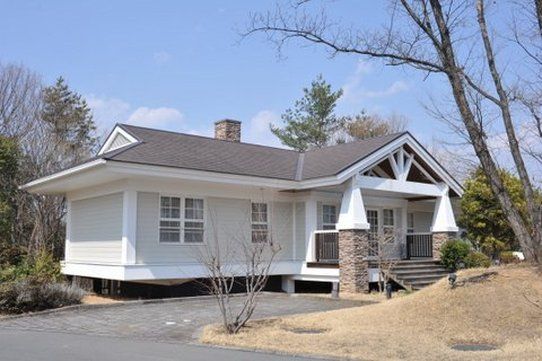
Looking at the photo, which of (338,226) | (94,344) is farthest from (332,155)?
(94,344)

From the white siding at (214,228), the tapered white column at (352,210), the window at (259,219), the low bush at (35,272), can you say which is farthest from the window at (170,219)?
the tapered white column at (352,210)

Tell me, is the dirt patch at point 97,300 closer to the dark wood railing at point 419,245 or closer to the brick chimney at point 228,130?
the brick chimney at point 228,130

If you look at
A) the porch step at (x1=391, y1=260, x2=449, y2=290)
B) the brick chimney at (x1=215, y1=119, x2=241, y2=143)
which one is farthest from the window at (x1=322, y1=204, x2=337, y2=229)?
the brick chimney at (x1=215, y1=119, x2=241, y2=143)

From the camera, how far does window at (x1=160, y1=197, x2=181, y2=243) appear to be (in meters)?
18.9

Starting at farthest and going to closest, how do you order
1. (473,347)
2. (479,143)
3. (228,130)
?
(228,130) < (479,143) < (473,347)

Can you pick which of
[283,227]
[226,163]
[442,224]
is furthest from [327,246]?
[442,224]

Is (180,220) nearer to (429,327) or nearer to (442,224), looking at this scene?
(429,327)

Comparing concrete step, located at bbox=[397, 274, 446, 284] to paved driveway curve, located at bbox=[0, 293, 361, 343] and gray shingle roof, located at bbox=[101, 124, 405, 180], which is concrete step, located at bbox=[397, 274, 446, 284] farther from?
gray shingle roof, located at bbox=[101, 124, 405, 180]

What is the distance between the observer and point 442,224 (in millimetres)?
24062

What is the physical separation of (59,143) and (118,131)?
39.4 feet

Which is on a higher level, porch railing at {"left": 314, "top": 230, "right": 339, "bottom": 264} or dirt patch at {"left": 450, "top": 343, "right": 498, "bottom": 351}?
porch railing at {"left": 314, "top": 230, "right": 339, "bottom": 264}

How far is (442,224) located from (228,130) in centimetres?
1002

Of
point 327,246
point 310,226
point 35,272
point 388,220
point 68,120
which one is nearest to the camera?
point 35,272

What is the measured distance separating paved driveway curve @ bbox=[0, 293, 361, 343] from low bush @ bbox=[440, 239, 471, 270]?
21.6 feet
